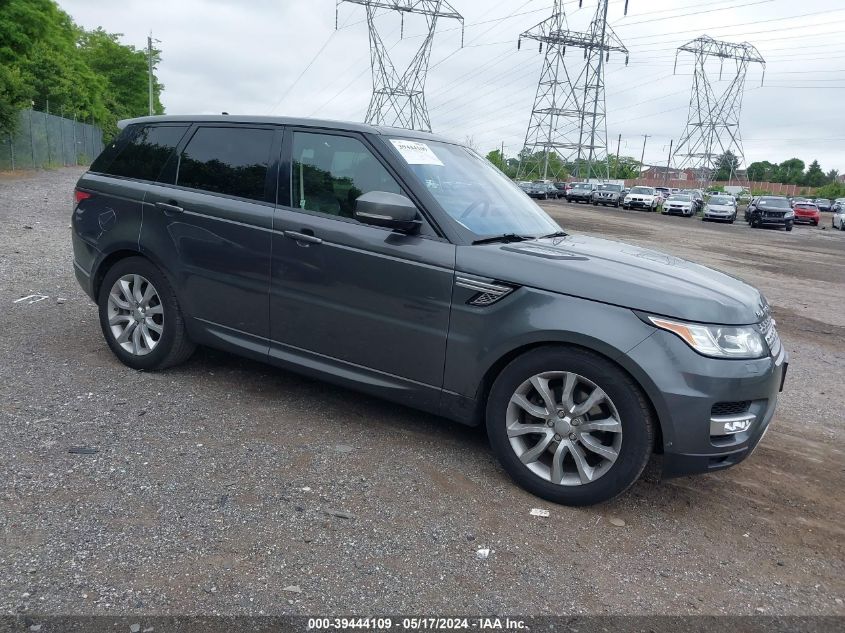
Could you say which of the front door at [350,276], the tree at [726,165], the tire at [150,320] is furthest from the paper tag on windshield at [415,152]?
the tree at [726,165]

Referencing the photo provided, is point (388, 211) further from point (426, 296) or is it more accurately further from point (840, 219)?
point (840, 219)

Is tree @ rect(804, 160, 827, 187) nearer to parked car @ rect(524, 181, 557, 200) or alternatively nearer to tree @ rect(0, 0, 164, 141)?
parked car @ rect(524, 181, 557, 200)

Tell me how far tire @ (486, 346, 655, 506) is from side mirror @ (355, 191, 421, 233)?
3.14 feet

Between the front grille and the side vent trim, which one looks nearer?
the front grille

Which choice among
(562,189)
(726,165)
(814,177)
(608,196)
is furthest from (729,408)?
(814,177)

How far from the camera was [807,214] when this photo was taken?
43.3 m

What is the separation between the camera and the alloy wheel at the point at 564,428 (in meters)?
3.43

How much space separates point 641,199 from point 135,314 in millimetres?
46398

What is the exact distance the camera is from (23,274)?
8.25m

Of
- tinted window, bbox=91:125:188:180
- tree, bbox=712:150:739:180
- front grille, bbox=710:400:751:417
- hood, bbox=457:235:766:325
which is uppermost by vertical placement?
tree, bbox=712:150:739:180

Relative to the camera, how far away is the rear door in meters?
4.46

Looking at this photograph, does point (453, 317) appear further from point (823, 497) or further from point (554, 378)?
point (823, 497)

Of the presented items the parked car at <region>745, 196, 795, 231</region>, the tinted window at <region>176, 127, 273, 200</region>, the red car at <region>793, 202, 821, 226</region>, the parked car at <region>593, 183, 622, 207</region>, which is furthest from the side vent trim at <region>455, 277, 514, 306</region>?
the parked car at <region>593, 183, 622, 207</region>

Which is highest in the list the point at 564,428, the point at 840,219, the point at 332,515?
the point at 840,219
